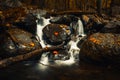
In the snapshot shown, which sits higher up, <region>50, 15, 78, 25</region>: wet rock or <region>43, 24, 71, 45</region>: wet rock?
<region>50, 15, 78, 25</region>: wet rock

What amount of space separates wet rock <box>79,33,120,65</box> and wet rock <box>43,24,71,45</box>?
1913 millimetres

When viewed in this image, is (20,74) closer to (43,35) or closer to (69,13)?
(43,35)

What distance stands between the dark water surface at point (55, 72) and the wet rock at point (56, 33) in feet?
7.63

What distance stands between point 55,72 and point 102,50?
2.71 metres

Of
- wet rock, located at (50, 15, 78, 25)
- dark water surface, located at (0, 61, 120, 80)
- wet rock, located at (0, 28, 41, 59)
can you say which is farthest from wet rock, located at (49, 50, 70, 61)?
wet rock, located at (50, 15, 78, 25)

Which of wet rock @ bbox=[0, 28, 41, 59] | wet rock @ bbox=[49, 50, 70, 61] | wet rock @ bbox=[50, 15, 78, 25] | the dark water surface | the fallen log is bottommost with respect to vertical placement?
the dark water surface

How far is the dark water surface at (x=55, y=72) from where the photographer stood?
11.8 metres

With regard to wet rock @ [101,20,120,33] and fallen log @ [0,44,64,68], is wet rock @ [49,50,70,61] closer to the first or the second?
fallen log @ [0,44,64,68]

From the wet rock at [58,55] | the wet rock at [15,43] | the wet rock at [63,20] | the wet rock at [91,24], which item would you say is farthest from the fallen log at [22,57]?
the wet rock at [91,24]

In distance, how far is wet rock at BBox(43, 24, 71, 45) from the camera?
50.3ft

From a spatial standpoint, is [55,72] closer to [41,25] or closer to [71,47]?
[71,47]

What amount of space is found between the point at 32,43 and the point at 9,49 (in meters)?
1.32

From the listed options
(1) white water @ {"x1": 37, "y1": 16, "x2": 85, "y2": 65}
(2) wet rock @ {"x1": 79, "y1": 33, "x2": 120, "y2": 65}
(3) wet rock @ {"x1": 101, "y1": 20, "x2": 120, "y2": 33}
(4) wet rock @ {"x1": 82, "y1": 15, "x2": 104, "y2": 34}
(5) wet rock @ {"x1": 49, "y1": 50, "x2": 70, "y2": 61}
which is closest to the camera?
(2) wet rock @ {"x1": 79, "y1": 33, "x2": 120, "y2": 65}

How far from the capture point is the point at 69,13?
1859cm
